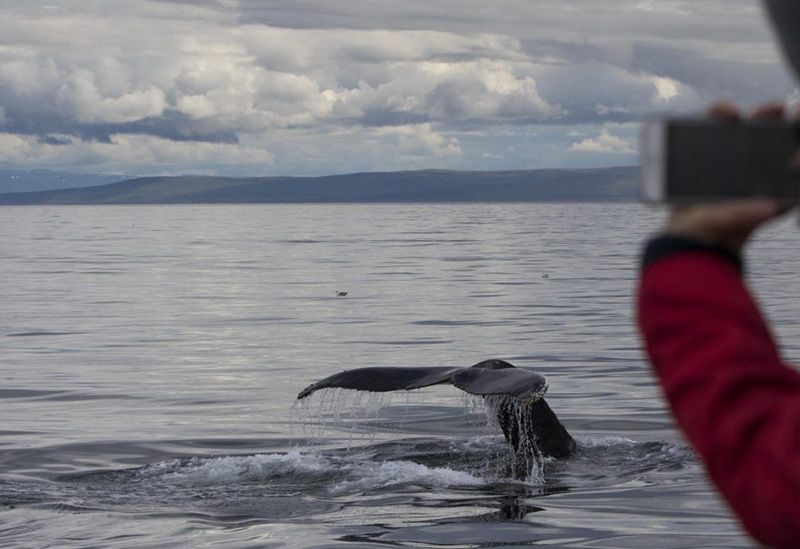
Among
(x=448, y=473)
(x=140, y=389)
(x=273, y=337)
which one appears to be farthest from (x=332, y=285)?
(x=448, y=473)

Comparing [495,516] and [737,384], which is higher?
[737,384]

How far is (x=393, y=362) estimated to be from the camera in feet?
59.8

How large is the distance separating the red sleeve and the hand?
0.02 m

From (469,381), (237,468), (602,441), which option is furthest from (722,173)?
(602,441)

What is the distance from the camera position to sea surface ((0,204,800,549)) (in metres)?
8.14

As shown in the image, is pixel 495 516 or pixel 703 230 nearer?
pixel 703 230

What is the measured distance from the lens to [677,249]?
4.31 feet

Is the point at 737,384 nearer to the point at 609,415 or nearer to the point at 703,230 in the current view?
the point at 703,230

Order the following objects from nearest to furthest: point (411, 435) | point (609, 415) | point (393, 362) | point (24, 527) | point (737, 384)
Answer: point (737, 384) → point (24, 527) → point (411, 435) → point (609, 415) → point (393, 362)

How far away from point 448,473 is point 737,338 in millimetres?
8448

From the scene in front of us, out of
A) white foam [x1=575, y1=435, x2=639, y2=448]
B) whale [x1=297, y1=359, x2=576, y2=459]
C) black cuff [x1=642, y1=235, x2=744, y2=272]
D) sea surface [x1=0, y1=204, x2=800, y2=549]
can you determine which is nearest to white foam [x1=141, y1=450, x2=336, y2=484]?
sea surface [x1=0, y1=204, x2=800, y2=549]

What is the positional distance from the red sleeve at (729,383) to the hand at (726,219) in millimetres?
20

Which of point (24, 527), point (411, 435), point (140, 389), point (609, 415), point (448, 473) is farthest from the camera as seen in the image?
point (140, 389)

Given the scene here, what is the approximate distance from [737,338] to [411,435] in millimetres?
11150
